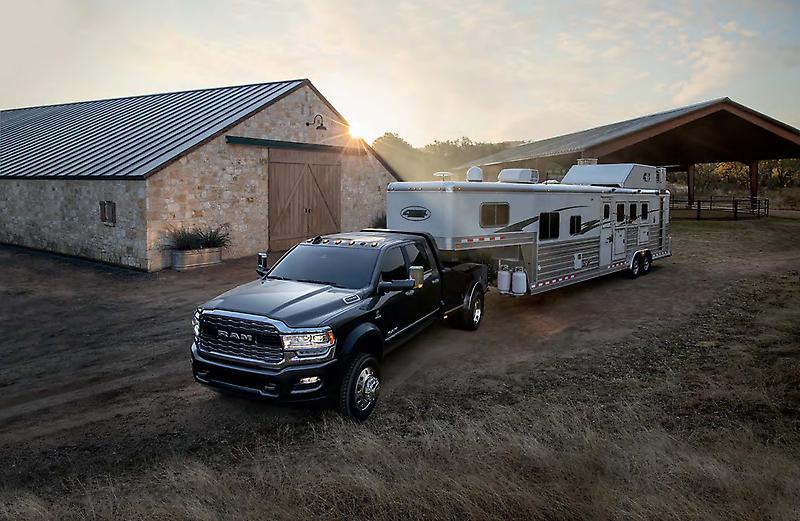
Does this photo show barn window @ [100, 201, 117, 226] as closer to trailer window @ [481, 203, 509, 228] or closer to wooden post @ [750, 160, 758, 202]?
trailer window @ [481, 203, 509, 228]

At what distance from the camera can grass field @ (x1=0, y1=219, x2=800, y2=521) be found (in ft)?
16.1

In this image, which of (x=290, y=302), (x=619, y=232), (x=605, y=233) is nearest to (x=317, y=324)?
(x=290, y=302)

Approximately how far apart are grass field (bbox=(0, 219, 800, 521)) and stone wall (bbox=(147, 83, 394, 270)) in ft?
39.2

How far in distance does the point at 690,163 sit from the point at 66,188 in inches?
1647

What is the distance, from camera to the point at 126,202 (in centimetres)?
1769

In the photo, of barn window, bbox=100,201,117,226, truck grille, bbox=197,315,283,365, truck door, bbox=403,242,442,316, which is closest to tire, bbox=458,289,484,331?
truck door, bbox=403,242,442,316

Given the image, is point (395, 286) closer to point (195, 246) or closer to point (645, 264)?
point (195, 246)

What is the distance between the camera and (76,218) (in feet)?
64.3

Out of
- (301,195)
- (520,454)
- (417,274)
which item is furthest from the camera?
(301,195)

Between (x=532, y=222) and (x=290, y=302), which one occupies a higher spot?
(x=532, y=222)

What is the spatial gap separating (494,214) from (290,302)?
6.41 m

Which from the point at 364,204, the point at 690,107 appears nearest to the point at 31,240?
the point at 364,204

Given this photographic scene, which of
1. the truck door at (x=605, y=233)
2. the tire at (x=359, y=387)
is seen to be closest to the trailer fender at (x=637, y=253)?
the truck door at (x=605, y=233)

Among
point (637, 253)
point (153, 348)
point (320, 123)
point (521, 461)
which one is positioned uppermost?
point (320, 123)
